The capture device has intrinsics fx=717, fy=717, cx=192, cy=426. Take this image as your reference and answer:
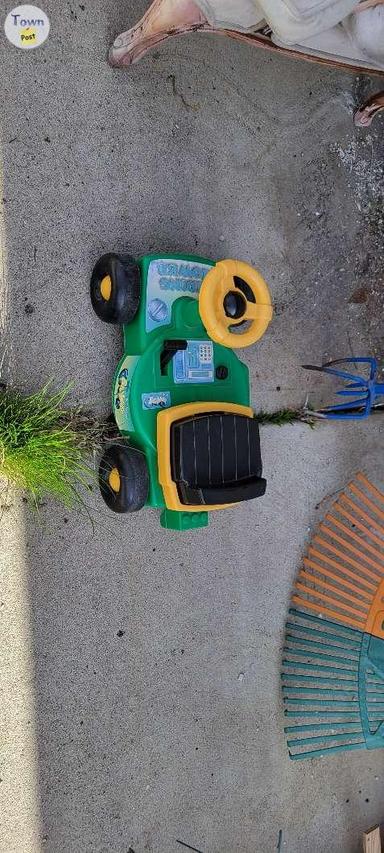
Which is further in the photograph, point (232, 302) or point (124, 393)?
point (124, 393)

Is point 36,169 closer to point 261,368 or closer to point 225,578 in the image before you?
point 261,368

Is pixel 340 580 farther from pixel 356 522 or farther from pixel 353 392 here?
pixel 353 392

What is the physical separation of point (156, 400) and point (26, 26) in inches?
42.8

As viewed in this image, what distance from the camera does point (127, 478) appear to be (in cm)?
188

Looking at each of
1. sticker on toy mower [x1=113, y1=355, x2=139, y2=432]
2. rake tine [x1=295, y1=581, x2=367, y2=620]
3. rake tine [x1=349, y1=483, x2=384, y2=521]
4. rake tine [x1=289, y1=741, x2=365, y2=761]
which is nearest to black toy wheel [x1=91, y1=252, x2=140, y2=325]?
sticker on toy mower [x1=113, y1=355, x2=139, y2=432]

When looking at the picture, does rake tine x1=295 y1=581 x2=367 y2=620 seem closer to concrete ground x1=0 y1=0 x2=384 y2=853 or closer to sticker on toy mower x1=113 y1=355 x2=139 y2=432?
concrete ground x1=0 y1=0 x2=384 y2=853

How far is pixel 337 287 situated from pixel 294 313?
20 centimetres

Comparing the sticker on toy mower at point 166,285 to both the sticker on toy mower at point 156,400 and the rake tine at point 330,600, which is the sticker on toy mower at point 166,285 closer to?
the sticker on toy mower at point 156,400

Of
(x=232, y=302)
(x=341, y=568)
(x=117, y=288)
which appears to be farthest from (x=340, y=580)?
(x=117, y=288)

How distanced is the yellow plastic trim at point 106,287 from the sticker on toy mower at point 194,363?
25cm

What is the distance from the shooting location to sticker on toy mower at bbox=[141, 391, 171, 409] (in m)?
1.88

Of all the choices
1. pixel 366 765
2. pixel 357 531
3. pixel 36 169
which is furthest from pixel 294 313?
pixel 366 765

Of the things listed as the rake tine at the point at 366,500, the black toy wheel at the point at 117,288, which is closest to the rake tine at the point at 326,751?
the rake tine at the point at 366,500

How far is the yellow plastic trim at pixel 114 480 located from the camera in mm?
1917
